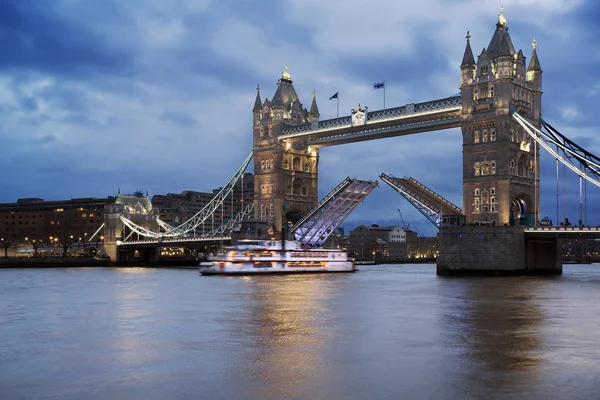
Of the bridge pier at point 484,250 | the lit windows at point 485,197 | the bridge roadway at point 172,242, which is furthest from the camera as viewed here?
the bridge roadway at point 172,242

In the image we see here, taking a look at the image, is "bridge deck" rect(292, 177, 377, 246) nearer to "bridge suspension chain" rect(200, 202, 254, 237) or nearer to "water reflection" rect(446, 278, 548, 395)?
"bridge suspension chain" rect(200, 202, 254, 237)

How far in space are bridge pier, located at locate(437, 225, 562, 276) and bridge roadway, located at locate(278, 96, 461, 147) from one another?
12.1 m

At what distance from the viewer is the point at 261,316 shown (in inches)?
1014

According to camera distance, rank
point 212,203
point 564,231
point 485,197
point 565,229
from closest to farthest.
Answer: point 564,231 < point 565,229 < point 485,197 < point 212,203

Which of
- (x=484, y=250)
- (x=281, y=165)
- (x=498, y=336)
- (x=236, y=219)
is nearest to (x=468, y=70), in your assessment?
(x=484, y=250)

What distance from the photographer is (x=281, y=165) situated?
80688 mm

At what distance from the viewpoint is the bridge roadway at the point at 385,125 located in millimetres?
64125

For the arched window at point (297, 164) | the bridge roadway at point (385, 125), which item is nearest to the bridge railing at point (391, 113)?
the bridge roadway at point (385, 125)

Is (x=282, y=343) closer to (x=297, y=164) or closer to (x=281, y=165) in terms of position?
(x=281, y=165)

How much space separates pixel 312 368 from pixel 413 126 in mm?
52872

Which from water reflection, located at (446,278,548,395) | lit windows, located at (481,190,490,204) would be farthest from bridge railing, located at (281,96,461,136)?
water reflection, located at (446,278,548,395)

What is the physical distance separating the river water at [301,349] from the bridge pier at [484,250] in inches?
835

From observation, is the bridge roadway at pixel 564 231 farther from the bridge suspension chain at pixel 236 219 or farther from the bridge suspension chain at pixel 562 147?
the bridge suspension chain at pixel 236 219

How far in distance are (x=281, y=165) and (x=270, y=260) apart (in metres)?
17.3
